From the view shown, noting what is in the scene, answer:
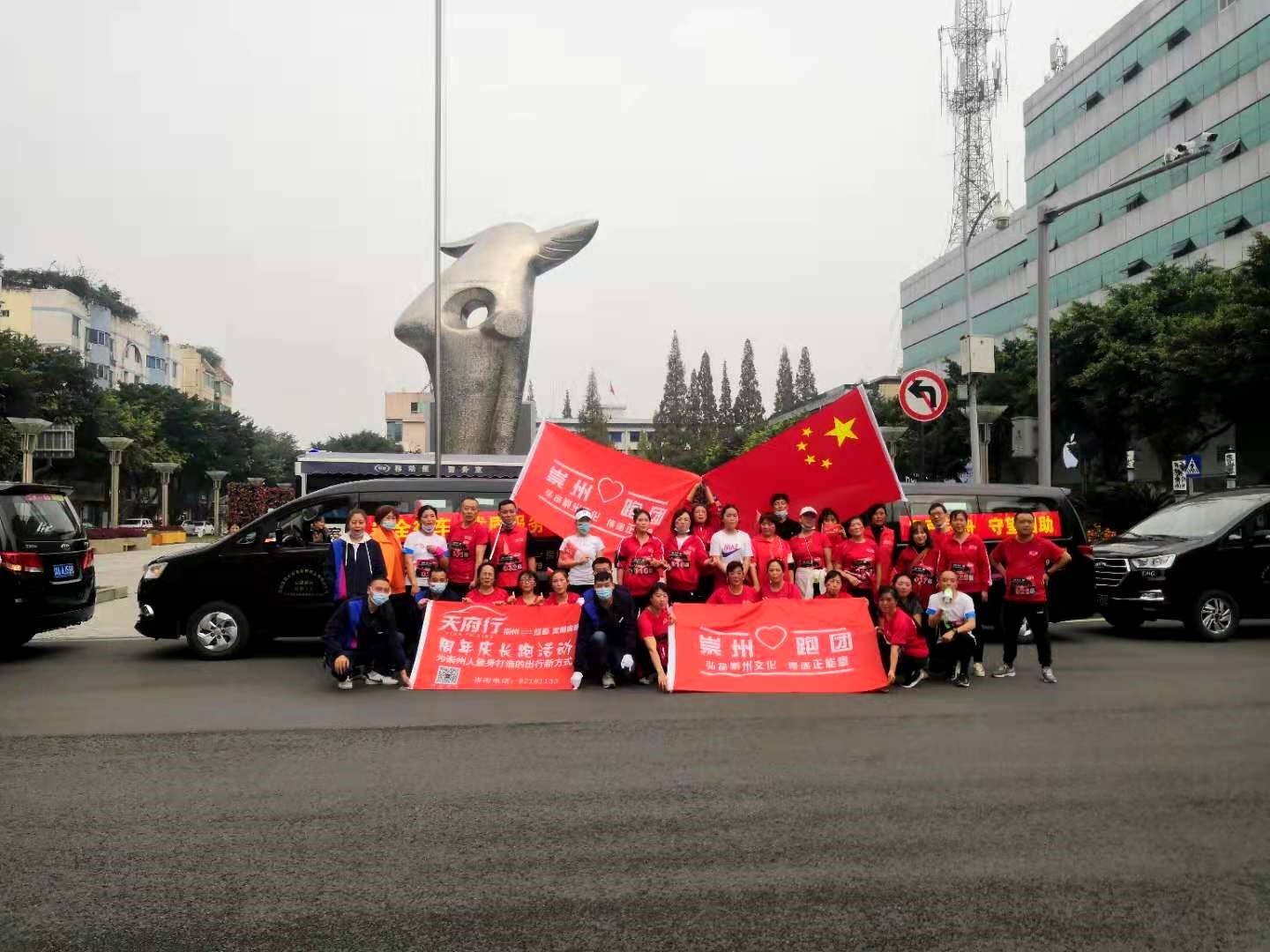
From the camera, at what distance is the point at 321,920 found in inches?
161

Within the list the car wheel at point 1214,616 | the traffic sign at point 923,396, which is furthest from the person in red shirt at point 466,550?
the car wheel at point 1214,616

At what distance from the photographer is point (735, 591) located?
405 inches

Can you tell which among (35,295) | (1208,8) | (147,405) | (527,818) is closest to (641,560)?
(527,818)

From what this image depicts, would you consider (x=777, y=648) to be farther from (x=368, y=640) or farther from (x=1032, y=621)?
(x=368, y=640)

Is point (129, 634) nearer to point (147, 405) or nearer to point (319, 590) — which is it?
point (319, 590)

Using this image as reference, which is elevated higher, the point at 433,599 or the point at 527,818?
the point at 433,599

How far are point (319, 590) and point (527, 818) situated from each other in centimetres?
655

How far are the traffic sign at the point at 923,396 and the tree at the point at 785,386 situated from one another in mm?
106525

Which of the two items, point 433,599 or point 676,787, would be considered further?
point 433,599

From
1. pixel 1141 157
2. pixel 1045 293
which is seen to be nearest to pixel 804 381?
pixel 1141 157

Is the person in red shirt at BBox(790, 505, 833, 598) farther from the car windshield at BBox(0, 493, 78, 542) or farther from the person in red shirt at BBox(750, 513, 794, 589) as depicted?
the car windshield at BBox(0, 493, 78, 542)

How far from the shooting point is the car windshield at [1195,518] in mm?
13414

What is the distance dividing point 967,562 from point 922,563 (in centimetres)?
42

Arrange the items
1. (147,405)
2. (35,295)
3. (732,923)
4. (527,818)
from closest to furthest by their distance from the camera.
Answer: (732,923), (527,818), (147,405), (35,295)
